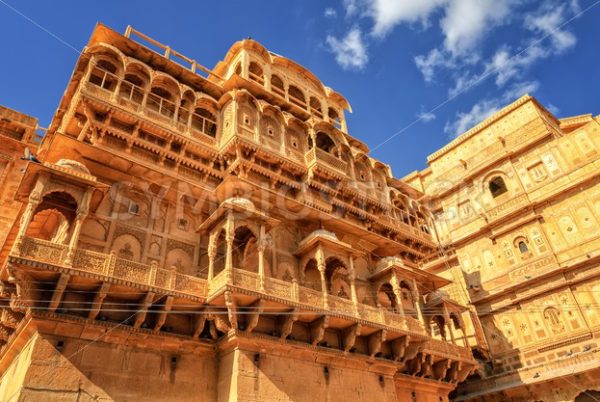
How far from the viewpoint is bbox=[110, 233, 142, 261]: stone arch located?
35.2 feet

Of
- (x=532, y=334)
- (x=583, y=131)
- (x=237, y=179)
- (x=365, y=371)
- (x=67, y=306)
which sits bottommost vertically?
(x=365, y=371)

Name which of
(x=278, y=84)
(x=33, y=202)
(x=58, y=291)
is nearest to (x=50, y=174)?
(x=33, y=202)

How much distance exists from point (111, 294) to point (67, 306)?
0.89m

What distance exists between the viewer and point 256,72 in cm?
1903

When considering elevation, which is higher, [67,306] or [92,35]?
[92,35]

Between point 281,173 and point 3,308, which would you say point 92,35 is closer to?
point 281,173

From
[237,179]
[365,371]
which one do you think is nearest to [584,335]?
[365,371]

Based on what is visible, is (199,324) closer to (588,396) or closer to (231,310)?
(231,310)

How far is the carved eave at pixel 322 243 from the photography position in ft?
43.3

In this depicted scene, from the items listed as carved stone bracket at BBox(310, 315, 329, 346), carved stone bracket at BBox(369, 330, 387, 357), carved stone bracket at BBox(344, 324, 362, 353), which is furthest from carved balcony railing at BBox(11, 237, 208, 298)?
carved stone bracket at BBox(369, 330, 387, 357)

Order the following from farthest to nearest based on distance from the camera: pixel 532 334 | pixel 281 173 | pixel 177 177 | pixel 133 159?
pixel 532 334, pixel 281 173, pixel 177 177, pixel 133 159

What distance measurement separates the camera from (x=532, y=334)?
20.1 metres

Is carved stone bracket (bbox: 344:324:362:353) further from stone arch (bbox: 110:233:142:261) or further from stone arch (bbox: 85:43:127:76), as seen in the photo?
stone arch (bbox: 85:43:127:76)

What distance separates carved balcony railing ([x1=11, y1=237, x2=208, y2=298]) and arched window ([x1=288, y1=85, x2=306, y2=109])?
11.9 metres
